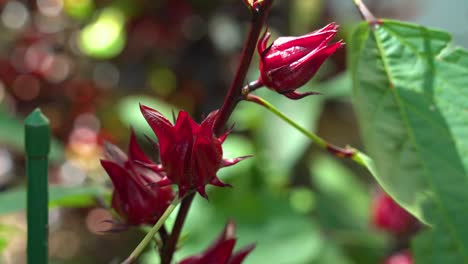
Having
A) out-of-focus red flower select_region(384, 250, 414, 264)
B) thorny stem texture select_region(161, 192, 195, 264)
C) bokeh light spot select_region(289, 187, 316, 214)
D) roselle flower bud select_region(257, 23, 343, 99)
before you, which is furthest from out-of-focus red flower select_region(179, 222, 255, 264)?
bokeh light spot select_region(289, 187, 316, 214)

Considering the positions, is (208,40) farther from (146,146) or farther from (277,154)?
(277,154)

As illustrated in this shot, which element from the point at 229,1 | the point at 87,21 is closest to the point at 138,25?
the point at 87,21

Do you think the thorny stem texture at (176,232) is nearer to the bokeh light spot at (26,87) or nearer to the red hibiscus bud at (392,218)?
the red hibiscus bud at (392,218)

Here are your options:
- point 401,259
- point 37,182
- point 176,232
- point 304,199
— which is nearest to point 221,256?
point 176,232

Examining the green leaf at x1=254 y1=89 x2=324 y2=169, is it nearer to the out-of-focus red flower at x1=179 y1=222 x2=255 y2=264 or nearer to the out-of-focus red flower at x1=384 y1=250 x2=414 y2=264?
the out-of-focus red flower at x1=384 y1=250 x2=414 y2=264

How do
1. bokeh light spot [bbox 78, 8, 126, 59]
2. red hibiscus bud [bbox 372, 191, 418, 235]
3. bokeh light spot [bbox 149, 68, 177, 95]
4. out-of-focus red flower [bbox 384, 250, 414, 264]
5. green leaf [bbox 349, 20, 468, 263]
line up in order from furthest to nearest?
bokeh light spot [bbox 149, 68, 177, 95]
bokeh light spot [bbox 78, 8, 126, 59]
red hibiscus bud [bbox 372, 191, 418, 235]
out-of-focus red flower [bbox 384, 250, 414, 264]
green leaf [bbox 349, 20, 468, 263]

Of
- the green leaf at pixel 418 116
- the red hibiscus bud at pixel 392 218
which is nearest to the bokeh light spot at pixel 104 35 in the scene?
the red hibiscus bud at pixel 392 218
